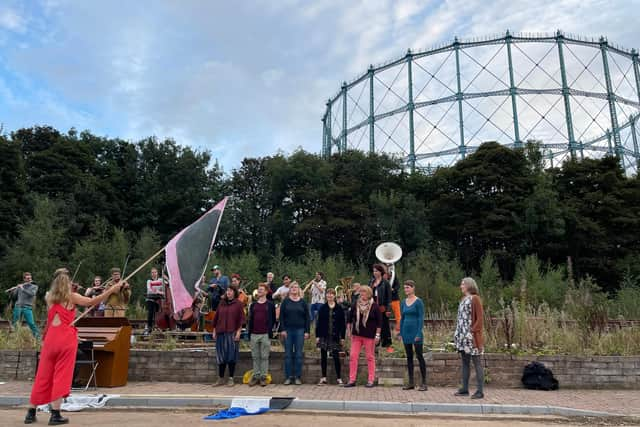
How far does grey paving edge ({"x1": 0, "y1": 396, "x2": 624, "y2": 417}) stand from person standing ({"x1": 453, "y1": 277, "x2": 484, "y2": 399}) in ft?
2.44

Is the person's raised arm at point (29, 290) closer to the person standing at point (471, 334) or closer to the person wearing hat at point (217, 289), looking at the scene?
the person wearing hat at point (217, 289)

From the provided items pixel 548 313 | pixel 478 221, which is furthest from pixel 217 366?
pixel 478 221

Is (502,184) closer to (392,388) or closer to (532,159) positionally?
(532,159)

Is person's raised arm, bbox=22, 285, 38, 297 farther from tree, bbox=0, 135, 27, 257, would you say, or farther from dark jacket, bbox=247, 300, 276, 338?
tree, bbox=0, 135, 27, 257

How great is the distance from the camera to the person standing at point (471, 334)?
26.5ft

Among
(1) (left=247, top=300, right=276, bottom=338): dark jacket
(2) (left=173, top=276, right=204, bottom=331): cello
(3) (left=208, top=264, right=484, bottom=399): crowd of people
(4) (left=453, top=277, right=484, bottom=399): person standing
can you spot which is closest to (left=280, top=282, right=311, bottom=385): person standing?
(3) (left=208, top=264, right=484, bottom=399): crowd of people

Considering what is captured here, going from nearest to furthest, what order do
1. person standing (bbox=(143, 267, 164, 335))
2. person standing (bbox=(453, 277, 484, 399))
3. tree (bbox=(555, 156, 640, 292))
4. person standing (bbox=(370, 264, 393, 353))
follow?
1. person standing (bbox=(453, 277, 484, 399))
2. person standing (bbox=(370, 264, 393, 353))
3. person standing (bbox=(143, 267, 164, 335))
4. tree (bbox=(555, 156, 640, 292))

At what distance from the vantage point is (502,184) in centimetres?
3384

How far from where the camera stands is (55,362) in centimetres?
633

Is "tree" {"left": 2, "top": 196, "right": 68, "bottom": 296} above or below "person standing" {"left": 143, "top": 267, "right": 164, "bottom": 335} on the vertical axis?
above

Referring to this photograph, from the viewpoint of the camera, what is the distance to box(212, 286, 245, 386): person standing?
9188 mm

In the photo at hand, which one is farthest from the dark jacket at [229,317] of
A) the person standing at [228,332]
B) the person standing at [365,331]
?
the person standing at [365,331]

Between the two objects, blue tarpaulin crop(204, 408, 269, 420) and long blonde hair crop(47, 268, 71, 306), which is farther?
blue tarpaulin crop(204, 408, 269, 420)

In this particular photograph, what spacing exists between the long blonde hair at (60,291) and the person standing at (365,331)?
452cm
